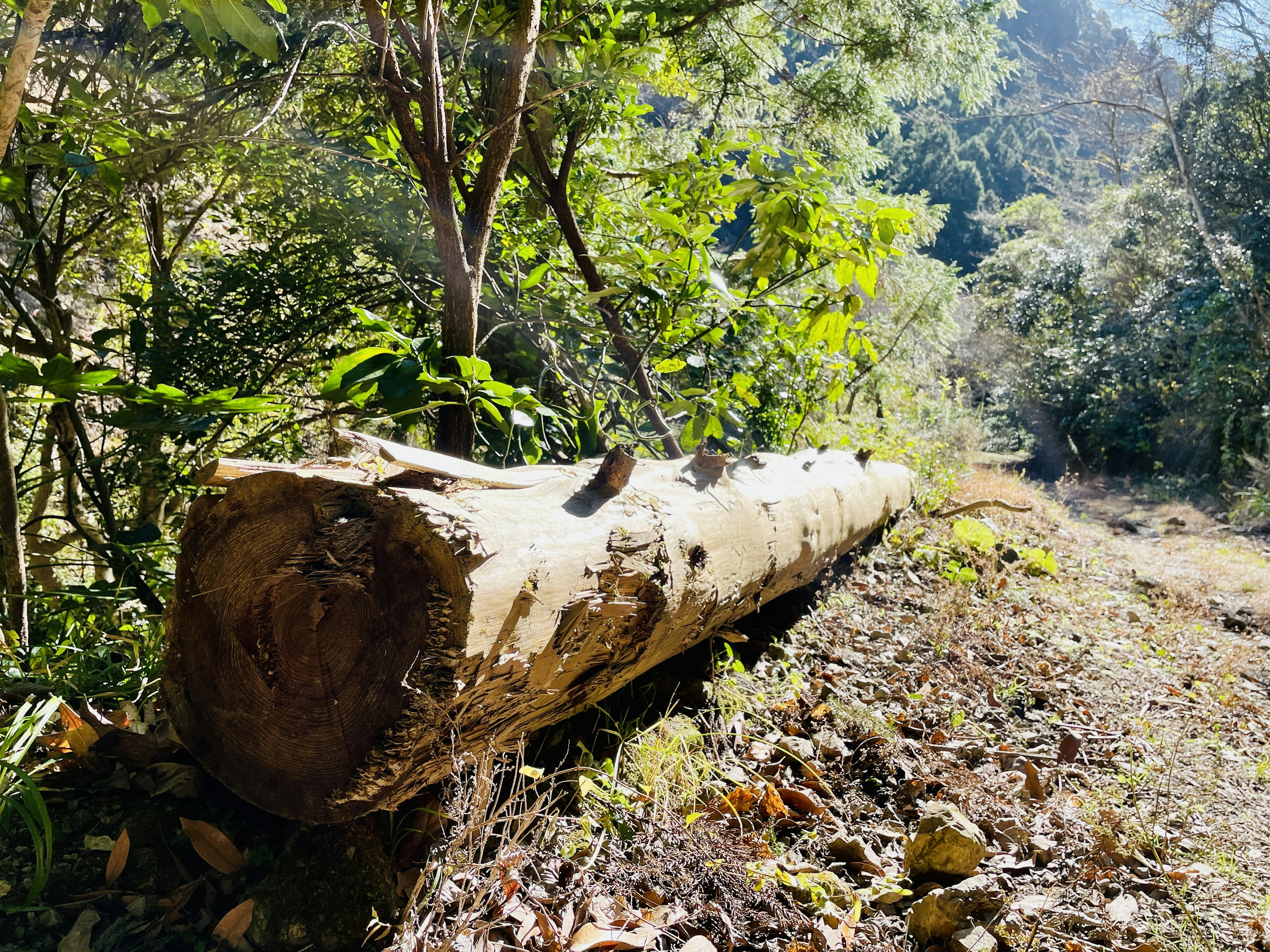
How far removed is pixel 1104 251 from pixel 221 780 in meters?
18.5

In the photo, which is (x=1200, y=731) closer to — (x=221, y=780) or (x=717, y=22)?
(x=221, y=780)

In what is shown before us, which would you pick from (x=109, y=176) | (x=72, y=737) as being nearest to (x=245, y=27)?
(x=109, y=176)

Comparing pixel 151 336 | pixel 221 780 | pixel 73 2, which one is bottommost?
pixel 221 780

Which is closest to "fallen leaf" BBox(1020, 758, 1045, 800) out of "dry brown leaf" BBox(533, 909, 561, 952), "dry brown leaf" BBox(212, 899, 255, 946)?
"dry brown leaf" BBox(533, 909, 561, 952)

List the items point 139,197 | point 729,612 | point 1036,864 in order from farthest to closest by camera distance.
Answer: point 139,197 → point 729,612 → point 1036,864

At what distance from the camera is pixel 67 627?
2186mm

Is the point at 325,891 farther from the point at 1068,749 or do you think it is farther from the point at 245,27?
the point at 1068,749

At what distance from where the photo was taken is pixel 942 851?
1844 mm

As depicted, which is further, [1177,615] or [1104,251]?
[1104,251]

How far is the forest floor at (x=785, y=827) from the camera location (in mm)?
1390

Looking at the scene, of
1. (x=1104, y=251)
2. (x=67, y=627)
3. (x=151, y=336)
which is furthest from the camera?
(x=1104, y=251)

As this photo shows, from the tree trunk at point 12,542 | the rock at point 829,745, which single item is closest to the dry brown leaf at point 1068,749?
the rock at point 829,745

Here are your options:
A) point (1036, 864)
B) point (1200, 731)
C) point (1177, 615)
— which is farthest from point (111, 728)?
point (1177, 615)

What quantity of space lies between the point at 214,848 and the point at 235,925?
6.6 inches
